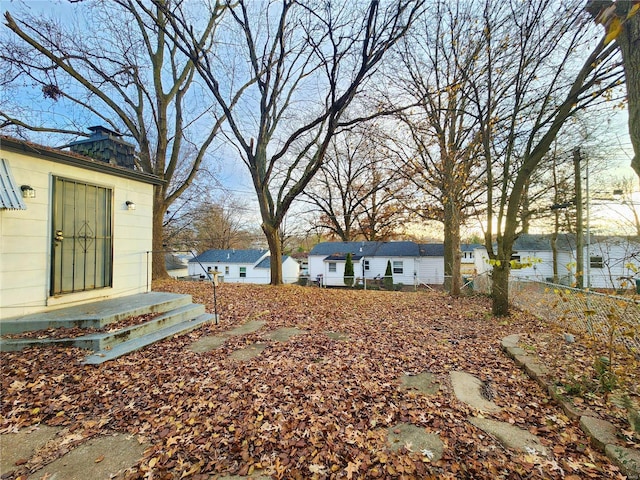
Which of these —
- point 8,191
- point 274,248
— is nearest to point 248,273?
point 274,248

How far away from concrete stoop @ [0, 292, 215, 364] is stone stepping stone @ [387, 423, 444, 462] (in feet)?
11.2

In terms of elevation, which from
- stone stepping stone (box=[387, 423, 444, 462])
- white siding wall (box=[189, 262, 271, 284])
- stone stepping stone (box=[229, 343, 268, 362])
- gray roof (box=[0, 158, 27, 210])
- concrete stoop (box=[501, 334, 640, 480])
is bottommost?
white siding wall (box=[189, 262, 271, 284])

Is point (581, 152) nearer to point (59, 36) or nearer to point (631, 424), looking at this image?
point (631, 424)

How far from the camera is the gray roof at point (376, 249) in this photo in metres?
21.3

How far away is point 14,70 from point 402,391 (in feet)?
39.5

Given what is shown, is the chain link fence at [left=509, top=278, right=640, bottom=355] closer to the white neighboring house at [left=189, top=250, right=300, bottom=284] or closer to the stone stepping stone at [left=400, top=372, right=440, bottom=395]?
the stone stepping stone at [left=400, top=372, right=440, bottom=395]

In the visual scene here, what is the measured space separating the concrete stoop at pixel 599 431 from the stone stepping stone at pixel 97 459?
3.29m

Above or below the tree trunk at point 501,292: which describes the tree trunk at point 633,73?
above

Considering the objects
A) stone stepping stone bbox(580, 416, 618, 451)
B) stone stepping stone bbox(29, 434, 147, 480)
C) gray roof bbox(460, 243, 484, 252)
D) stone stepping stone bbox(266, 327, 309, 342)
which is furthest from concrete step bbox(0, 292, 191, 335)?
gray roof bbox(460, 243, 484, 252)

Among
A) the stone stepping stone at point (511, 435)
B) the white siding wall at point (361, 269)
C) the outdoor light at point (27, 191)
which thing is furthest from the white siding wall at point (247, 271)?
the stone stepping stone at point (511, 435)

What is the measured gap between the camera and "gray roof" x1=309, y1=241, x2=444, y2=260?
840 inches

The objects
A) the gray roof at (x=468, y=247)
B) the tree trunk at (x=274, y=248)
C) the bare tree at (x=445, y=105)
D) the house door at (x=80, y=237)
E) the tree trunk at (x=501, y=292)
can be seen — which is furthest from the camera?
the gray roof at (x=468, y=247)

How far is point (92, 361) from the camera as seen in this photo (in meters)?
3.34

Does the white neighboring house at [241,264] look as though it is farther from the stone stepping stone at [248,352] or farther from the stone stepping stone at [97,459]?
the stone stepping stone at [97,459]
